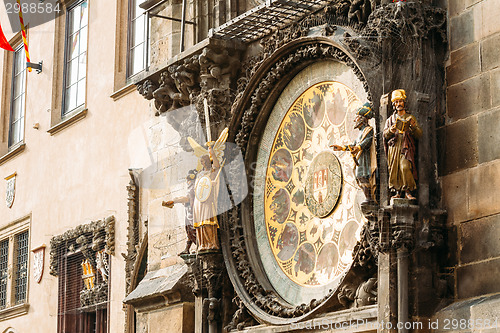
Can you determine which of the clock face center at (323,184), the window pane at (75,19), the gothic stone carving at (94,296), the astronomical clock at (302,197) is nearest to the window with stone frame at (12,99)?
the window pane at (75,19)

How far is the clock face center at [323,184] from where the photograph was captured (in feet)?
30.7

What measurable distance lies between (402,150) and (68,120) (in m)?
10.8

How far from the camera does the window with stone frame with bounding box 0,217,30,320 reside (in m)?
19.4

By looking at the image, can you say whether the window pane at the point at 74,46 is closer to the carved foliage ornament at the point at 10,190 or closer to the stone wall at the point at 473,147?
the carved foliage ornament at the point at 10,190

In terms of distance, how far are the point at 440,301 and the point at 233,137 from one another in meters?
2.92

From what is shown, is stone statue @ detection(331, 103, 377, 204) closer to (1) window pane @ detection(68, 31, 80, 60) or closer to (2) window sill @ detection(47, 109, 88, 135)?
(2) window sill @ detection(47, 109, 88, 135)

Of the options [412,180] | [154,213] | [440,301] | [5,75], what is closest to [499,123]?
[412,180]

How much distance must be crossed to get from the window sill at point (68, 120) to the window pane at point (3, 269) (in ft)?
8.26

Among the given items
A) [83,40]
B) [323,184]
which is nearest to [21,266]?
[83,40]

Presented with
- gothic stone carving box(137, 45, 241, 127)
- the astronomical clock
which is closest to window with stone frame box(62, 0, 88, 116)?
gothic stone carving box(137, 45, 241, 127)

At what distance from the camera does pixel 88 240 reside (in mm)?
17125

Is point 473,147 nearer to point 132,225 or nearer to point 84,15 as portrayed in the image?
point 132,225

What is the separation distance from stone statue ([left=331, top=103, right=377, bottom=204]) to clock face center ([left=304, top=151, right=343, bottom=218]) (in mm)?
678

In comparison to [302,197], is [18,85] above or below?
above
